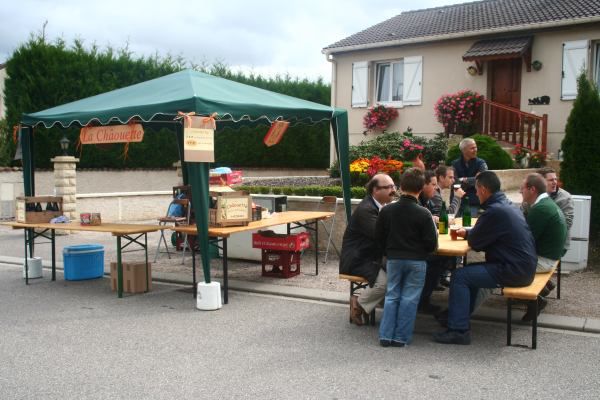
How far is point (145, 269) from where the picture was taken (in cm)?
787

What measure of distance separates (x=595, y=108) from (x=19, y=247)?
10577 mm

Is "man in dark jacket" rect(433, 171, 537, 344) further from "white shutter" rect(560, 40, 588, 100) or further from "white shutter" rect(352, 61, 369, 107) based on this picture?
"white shutter" rect(352, 61, 369, 107)

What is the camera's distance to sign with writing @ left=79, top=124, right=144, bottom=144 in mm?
7562

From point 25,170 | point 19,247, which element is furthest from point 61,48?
point 25,170

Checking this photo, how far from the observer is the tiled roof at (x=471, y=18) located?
53.3 ft

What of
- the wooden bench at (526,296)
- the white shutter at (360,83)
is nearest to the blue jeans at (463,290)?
the wooden bench at (526,296)

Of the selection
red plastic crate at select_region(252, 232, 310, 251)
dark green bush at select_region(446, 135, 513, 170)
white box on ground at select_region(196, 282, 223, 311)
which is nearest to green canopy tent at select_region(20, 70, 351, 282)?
white box on ground at select_region(196, 282, 223, 311)

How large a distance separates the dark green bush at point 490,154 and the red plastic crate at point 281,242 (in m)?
6.59

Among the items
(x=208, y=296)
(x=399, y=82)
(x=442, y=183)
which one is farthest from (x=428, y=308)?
(x=399, y=82)

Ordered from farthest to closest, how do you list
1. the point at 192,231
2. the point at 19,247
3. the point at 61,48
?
the point at 61,48, the point at 19,247, the point at 192,231

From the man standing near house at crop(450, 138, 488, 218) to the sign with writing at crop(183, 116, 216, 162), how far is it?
3488 millimetres

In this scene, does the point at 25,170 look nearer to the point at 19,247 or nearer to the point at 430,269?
the point at 19,247

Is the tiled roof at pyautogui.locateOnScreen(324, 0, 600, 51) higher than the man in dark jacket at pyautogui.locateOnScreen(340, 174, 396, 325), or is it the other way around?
the tiled roof at pyautogui.locateOnScreen(324, 0, 600, 51)

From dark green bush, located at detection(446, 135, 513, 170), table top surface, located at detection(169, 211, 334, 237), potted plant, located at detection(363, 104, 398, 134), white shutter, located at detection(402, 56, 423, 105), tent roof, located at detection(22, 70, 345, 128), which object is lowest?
table top surface, located at detection(169, 211, 334, 237)
